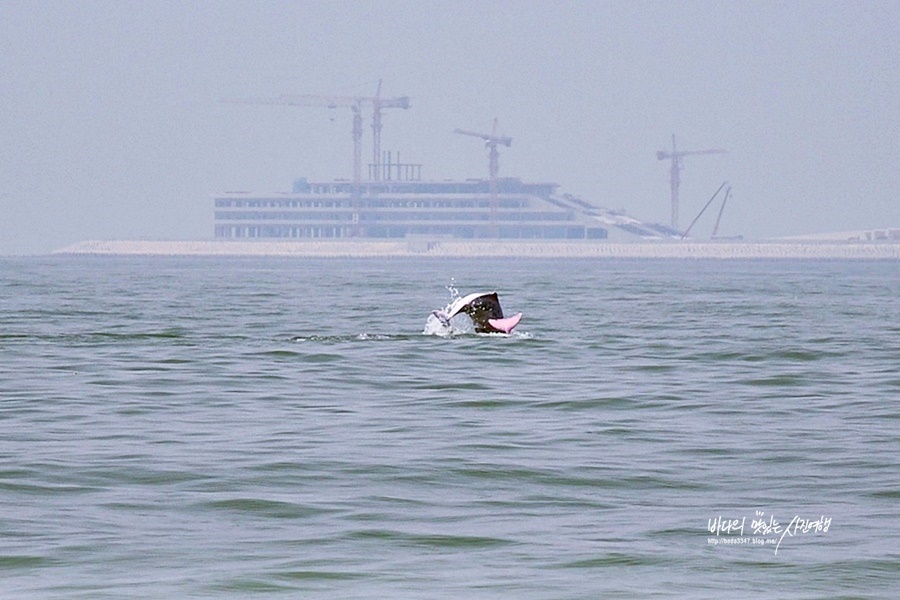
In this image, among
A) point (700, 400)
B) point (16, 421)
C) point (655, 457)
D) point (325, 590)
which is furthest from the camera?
point (700, 400)

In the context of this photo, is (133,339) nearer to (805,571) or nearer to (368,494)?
(368,494)

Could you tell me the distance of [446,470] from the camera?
1567cm

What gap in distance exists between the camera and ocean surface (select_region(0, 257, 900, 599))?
11.4 meters

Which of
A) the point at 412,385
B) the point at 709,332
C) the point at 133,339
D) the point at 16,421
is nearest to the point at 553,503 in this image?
the point at 16,421

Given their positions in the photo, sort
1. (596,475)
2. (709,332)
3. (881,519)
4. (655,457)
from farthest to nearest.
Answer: (709,332), (655,457), (596,475), (881,519)

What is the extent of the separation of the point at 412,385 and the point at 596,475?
8847mm

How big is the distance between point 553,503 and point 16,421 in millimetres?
7864

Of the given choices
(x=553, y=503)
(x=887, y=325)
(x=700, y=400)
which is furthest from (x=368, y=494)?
(x=887, y=325)

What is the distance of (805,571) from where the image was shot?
11.4 m

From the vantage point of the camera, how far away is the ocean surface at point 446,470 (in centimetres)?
1137

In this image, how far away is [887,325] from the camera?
141 ft

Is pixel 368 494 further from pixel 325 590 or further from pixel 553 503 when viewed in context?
pixel 325 590

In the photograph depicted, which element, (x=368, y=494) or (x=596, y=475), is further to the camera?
(x=596, y=475)

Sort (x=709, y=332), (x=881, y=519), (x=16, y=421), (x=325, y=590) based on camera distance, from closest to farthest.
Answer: (x=325, y=590) < (x=881, y=519) < (x=16, y=421) < (x=709, y=332)
